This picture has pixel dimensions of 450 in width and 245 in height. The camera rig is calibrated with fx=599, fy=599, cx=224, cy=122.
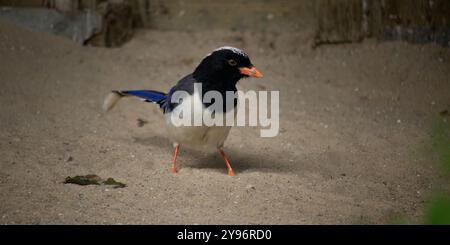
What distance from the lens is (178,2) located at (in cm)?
749

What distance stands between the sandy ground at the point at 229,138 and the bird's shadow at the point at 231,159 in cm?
2

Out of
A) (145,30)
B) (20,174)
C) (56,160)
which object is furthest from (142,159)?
(145,30)

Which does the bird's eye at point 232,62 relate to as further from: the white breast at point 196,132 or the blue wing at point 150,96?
the blue wing at point 150,96

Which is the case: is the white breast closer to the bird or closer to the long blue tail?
the bird

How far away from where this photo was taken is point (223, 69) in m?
4.28

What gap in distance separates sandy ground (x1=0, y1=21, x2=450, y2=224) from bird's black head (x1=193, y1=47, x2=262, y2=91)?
0.66m

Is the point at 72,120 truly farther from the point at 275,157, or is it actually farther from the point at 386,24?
the point at 386,24

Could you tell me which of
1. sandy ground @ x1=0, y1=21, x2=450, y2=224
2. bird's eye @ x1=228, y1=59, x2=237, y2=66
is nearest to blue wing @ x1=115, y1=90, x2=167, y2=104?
sandy ground @ x1=0, y1=21, x2=450, y2=224

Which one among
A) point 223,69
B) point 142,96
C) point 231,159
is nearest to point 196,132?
point 223,69

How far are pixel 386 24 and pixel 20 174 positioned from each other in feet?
14.7

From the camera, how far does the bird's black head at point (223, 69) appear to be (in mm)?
4266

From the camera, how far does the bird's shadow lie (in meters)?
4.68

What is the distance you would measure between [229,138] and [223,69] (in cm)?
126

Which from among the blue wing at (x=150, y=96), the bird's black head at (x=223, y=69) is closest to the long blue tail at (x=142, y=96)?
the blue wing at (x=150, y=96)
